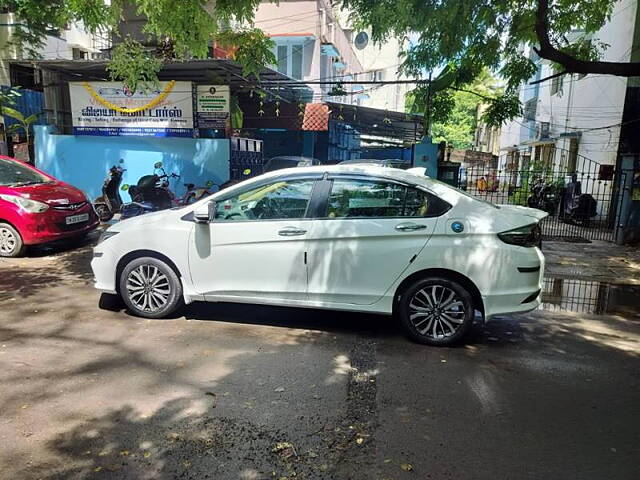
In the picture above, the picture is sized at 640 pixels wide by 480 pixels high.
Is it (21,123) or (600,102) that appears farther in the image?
(21,123)

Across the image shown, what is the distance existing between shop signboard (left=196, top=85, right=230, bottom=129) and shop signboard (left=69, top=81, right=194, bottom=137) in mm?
232

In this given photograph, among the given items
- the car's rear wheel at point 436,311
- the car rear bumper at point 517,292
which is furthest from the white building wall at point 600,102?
the car's rear wheel at point 436,311

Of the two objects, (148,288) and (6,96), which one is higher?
(6,96)

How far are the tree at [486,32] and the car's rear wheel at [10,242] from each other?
6.11 meters

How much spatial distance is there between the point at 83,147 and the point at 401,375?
12065 mm

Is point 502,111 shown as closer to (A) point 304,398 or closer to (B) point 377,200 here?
(B) point 377,200

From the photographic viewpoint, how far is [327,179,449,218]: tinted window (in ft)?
15.7

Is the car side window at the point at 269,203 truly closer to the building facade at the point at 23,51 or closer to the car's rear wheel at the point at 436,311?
the car's rear wheel at the point at 436,311

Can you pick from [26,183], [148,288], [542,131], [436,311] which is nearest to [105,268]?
[148,288]

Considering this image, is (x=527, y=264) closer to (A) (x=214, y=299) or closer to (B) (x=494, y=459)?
(B) (x=494, y=459)

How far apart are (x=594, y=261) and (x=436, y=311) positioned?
234 inches

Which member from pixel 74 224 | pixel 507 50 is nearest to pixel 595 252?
pixel 507 50

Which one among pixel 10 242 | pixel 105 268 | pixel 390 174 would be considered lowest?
pixel 10 242

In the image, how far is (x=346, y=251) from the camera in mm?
4777
